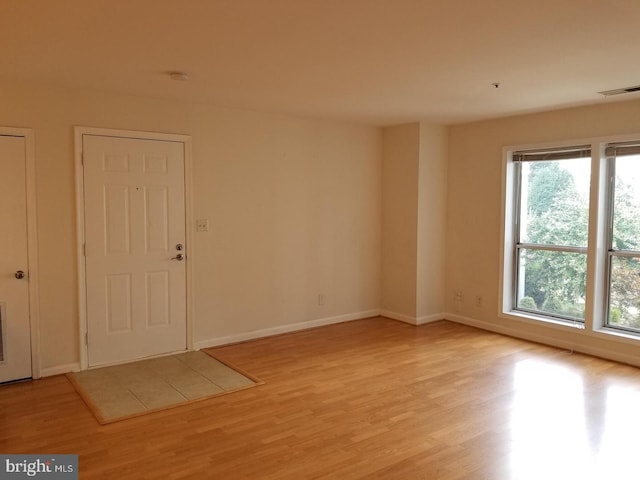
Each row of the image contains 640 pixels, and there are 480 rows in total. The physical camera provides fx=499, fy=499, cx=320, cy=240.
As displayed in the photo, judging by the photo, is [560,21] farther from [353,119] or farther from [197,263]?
[197,263]

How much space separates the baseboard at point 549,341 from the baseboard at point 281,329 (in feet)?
3.55

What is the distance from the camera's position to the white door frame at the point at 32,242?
3893 mm

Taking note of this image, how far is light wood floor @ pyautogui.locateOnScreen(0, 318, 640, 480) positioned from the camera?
2.71 metres

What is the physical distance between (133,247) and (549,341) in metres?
4.12

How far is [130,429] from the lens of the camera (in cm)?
314

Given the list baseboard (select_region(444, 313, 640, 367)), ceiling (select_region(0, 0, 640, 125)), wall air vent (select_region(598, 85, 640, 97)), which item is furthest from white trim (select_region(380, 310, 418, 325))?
wall air vent (select_region(598, 85, 640, 97))

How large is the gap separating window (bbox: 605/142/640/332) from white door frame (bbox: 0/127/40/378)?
494 cm

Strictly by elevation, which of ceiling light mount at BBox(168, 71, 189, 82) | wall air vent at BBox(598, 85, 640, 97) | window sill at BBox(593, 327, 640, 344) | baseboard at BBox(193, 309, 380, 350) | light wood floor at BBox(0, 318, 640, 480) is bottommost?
light wood floor at BBox(0, 318, 640, 480)

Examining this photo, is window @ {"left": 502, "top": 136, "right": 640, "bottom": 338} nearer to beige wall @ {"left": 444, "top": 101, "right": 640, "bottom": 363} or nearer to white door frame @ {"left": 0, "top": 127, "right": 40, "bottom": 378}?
beige wall @ {"left": 444, "top": 101, "right": 640, "bottom": 363}

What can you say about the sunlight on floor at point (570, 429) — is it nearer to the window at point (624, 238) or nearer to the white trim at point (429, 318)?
the window at point (624, 238)

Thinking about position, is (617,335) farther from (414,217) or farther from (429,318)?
(414,217)

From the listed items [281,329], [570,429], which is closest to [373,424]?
[570,429]

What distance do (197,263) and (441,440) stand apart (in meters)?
2.78

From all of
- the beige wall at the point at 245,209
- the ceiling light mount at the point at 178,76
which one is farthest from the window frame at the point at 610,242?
the ceiling light mount at the point at 178,76
